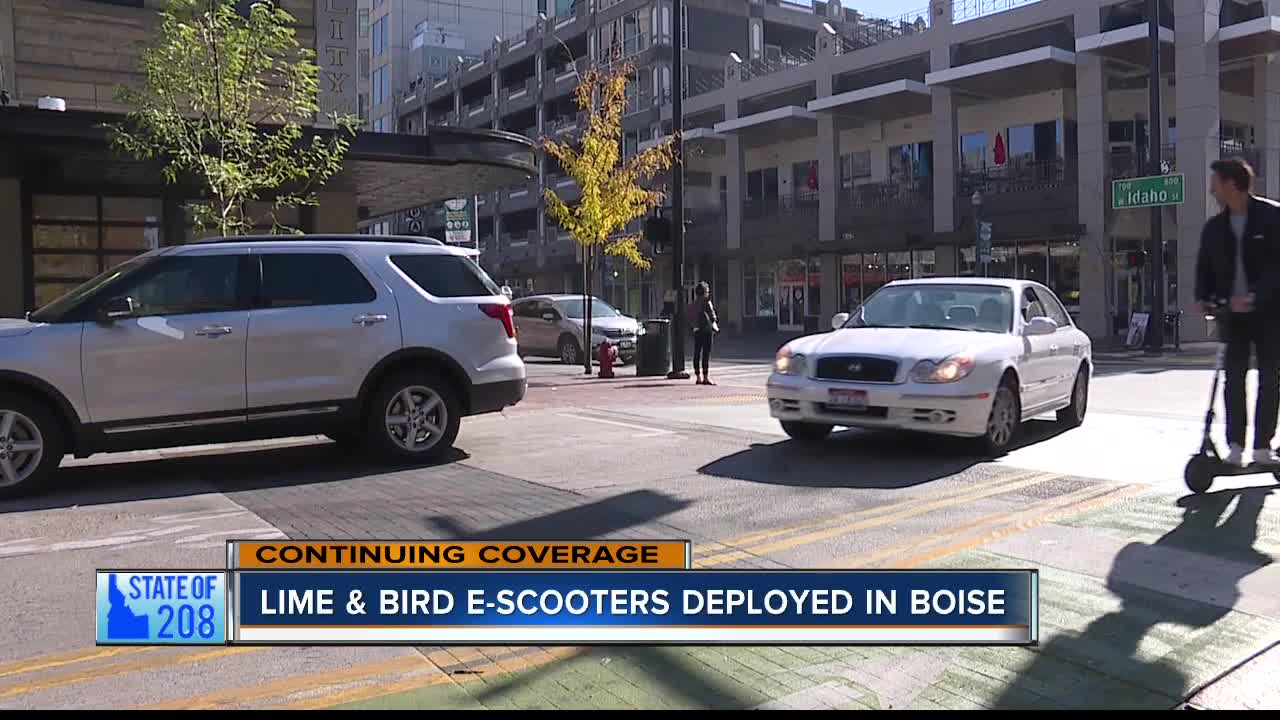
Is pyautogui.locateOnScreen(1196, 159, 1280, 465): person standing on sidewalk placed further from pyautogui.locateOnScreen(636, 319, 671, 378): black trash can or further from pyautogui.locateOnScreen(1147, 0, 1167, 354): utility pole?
pyautogui.locateOnScreen(1147, 0, 1167, 354): utility pole

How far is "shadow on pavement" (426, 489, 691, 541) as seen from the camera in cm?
616

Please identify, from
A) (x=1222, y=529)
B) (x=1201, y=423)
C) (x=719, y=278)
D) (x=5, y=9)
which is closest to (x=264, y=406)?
(x=1222, y=529)

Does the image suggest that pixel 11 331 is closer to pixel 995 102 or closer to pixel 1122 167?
pixel 1122 167

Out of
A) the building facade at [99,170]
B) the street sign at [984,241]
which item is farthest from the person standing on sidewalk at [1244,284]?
the street sign at [984,241]

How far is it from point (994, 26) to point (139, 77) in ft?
86.2

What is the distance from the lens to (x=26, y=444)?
764 cm

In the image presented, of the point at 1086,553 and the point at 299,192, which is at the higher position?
the point at 299,192

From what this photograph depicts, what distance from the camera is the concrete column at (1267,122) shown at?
33.2m

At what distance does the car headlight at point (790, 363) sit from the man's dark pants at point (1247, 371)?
10.8 feet

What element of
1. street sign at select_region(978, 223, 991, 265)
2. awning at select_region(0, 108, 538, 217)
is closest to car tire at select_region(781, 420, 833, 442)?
awning at select_region(0, 108, 538, 217)

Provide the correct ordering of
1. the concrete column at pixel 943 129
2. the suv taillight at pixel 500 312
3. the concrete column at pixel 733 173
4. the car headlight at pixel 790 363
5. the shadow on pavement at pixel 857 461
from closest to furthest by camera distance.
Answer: the shadow on pavement at pixel 857 461
the car headlight at pixel 790 363
the suv taillight at pixel 500 312
the concrete column at pixel 943 129
the concrete column at pixel 733 173

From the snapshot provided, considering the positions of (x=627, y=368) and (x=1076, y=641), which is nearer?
(x=1076, y=641)

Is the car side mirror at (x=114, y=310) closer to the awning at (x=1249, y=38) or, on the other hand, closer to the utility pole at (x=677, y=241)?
the utility pole at (x=677, y=241)

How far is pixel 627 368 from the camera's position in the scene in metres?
23.7
